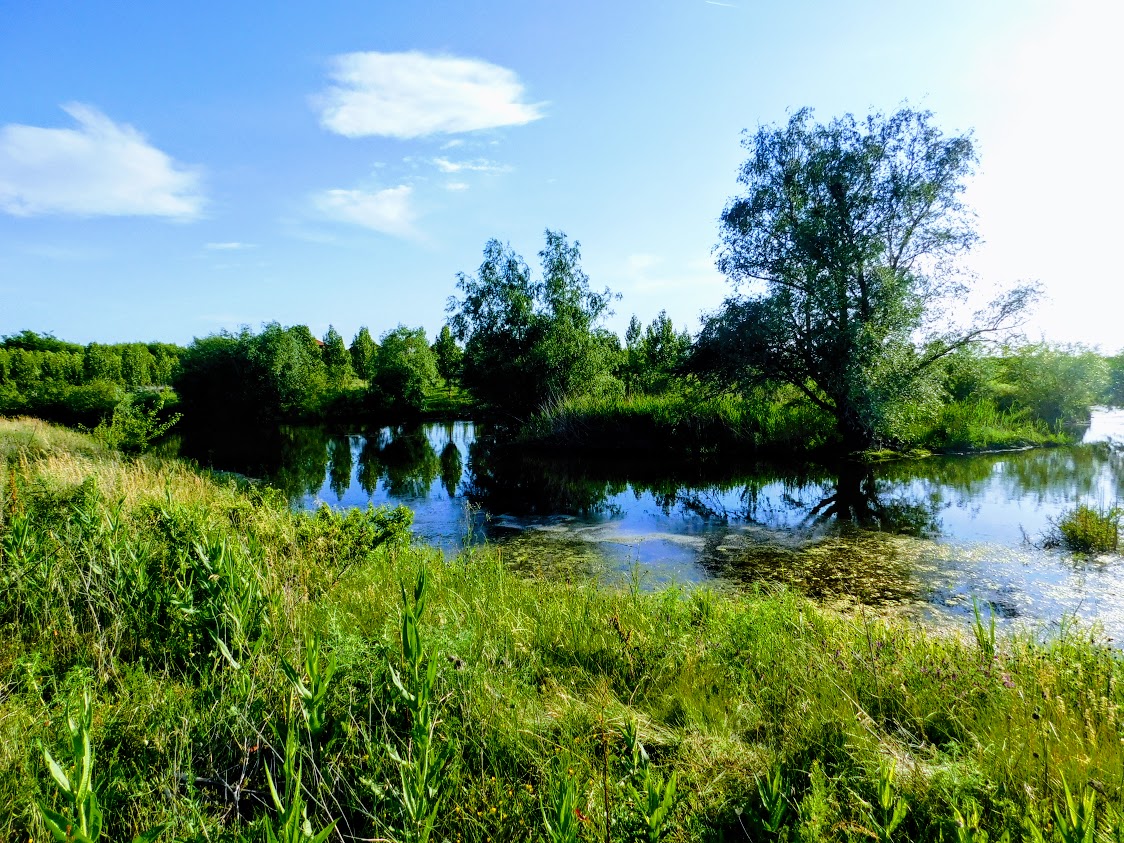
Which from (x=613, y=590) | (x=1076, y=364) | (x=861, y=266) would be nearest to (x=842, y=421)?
(x=861, y=266)

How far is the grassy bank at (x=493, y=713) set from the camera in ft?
7.43

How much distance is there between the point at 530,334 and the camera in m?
29.9

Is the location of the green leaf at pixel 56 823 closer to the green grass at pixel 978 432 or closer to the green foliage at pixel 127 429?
the green foliage at pixel 127 429

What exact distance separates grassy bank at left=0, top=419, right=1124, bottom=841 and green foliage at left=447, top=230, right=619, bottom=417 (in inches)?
930

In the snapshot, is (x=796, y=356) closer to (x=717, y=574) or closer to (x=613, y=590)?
(x=717, y=574)

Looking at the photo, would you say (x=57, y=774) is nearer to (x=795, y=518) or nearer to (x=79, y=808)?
(x=79, y=808)

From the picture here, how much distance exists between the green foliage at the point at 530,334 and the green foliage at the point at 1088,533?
19992 mm

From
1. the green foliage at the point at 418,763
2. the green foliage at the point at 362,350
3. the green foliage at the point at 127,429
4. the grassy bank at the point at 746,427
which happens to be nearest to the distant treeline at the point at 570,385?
the grassy bank at the point at 746,427

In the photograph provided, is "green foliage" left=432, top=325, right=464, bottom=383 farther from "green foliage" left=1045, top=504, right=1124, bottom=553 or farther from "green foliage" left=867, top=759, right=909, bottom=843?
"green foliage" left=867, top=759, right=909, bottom=843

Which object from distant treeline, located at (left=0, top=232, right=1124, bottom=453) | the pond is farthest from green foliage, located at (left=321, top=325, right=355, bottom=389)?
the pond

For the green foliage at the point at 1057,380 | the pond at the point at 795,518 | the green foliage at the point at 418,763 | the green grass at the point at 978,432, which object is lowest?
the pond at the point at 795,518

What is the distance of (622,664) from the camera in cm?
397

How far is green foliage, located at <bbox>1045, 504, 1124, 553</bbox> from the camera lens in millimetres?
8352

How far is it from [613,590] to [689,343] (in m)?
14.9
